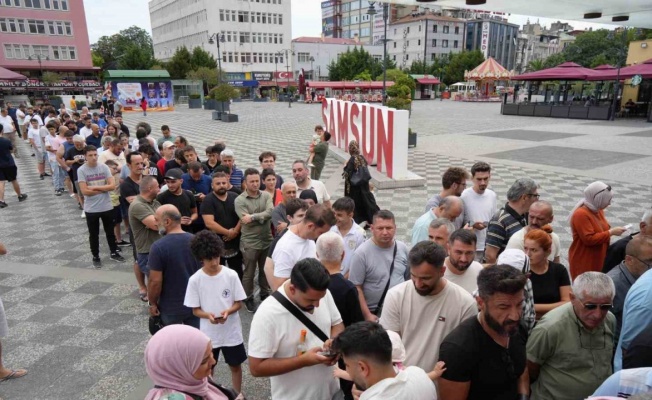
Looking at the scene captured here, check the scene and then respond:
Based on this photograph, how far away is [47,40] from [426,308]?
203ft

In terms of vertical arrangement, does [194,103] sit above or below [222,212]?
above

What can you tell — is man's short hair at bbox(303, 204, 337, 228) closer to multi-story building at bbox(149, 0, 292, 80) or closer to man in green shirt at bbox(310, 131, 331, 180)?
man in green shirt at bbox(310, 131, 331, 180)

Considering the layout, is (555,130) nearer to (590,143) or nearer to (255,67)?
(590,143)

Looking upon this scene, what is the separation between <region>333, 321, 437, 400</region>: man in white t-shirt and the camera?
1.70 m

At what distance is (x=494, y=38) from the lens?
93750 millimetres

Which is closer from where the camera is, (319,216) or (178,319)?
(319,216)

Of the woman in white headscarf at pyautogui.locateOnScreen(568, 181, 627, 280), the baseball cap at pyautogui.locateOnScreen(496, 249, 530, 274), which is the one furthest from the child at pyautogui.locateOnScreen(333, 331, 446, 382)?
the woman in white headscarf at pyautogui.locateOnScreen(568, 181, 627, 280)

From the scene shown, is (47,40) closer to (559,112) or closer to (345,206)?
(559,112)

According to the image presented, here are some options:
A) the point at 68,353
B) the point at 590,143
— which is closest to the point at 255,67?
the point at 590,143

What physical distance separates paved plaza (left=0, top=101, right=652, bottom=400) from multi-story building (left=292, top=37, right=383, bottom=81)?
54.8 meters

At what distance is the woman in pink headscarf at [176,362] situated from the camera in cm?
189

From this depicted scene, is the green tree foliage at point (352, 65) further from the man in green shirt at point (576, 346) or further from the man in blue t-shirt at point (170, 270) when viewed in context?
the man in green shirt at point (576, 346)

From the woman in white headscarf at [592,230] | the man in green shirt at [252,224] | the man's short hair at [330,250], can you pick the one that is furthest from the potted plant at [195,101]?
the man's short hair at [330,250]

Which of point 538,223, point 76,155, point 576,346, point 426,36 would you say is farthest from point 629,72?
point 426,36
